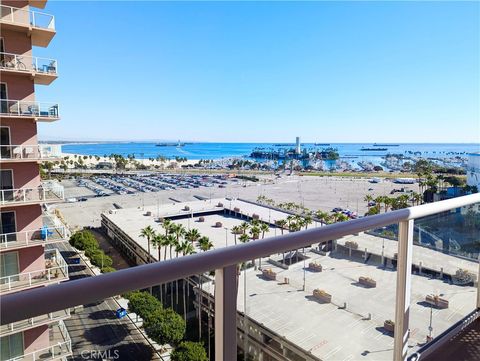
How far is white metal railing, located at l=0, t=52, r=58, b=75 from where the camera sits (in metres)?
6.46

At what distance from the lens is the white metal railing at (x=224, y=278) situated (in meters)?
0.61

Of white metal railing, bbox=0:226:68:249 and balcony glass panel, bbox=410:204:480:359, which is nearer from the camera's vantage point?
balcony glass panel, bbox=410:204:480:359

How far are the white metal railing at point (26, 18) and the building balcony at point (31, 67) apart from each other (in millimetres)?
655

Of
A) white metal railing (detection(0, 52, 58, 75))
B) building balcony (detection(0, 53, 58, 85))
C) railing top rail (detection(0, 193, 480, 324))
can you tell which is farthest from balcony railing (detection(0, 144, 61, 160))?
railing top rail (detection(0, 193, 480, 324))

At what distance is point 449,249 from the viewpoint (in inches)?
71.4

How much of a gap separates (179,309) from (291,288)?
509 mm

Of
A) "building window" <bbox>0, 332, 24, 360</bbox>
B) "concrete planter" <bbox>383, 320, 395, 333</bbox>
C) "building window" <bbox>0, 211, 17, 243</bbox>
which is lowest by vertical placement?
"building window" <bbox>0, 211, 17, 243</bbox>

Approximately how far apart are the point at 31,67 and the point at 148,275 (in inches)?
306

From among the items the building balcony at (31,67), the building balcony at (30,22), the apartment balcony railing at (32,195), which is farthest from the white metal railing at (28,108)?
the apartment balcony railing at (32,195)

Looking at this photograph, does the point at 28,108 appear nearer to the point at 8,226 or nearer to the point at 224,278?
the point at 8,226

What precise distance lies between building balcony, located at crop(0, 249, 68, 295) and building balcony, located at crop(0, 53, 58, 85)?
13.3 feet

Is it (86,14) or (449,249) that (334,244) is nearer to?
(449,249)

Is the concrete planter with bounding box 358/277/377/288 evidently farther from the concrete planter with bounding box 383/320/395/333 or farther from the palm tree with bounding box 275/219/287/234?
the palm tree with bounding box 275/219/287/234

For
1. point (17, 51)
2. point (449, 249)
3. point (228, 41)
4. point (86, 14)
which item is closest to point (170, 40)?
point (228, 41)
